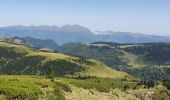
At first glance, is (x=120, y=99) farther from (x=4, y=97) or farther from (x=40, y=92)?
(x=4, y=97)

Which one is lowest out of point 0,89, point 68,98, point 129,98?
point 129,98

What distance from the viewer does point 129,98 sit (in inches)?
7712

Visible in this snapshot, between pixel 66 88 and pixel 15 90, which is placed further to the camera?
pixel 66 88

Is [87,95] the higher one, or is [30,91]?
[30,91]

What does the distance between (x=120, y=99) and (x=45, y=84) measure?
2508 inches

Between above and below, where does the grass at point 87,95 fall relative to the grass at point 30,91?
below

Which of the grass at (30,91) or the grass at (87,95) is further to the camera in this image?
the grass at (87,95)

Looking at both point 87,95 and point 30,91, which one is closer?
point 30,91

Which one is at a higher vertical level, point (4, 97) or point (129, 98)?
point (4, 97)

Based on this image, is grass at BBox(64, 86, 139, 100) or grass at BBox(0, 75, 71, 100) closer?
grass at BBox(0, 75, 71, 100)

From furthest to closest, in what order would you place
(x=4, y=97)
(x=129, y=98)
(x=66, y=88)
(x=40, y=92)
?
1. (x=129, y=98)
2. (x=66, y=88)
3. (x=40, y=92)
4. (x=4, y=97)

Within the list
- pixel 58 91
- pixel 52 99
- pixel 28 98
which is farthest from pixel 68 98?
pixel 28 98

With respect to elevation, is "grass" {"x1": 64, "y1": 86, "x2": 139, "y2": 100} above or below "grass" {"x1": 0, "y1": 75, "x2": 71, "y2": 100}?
below

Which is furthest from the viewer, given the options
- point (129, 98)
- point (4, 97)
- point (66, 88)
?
point (129, 98)
